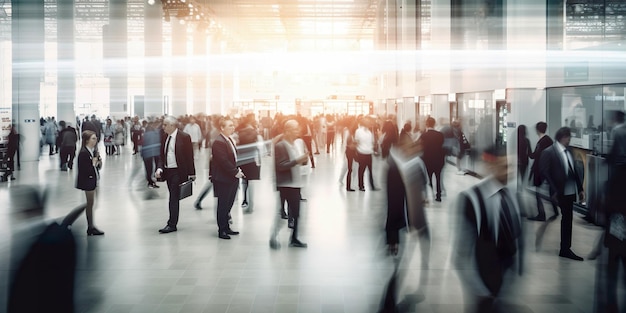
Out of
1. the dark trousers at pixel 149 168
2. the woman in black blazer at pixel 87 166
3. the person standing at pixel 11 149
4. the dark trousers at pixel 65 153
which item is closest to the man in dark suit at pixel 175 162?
the woman in black blazer at pixel 87 166

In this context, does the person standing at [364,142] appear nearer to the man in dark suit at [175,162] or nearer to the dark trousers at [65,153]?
the man in dark suit at [175,162]

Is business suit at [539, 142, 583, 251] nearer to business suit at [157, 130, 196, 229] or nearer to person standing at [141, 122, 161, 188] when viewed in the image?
business suit at [157, 130, 196, 229]

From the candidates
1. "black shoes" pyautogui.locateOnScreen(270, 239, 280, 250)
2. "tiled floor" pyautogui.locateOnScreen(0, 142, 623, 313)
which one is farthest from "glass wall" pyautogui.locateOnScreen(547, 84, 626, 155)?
"black shoes" pyautogui.locateOnScreen(270, 239, 280, 250)

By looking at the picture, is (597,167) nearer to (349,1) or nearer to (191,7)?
(191,7)

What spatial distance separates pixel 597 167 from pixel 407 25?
1976cm

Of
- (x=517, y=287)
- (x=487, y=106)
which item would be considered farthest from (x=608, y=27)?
(x=517, y=287)

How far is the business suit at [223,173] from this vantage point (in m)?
7.74

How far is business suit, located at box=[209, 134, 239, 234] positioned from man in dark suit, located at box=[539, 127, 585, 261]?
4.14 meters

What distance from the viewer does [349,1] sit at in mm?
38719

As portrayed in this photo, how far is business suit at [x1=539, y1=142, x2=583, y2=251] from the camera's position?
6676 mm

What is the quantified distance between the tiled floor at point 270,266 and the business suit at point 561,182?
1.35ft

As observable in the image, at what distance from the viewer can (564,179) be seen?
670 cm

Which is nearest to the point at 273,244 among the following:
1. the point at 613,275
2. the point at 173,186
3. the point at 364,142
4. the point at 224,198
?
the point at 224,198

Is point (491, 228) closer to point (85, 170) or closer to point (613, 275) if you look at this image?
point (613, 275)
